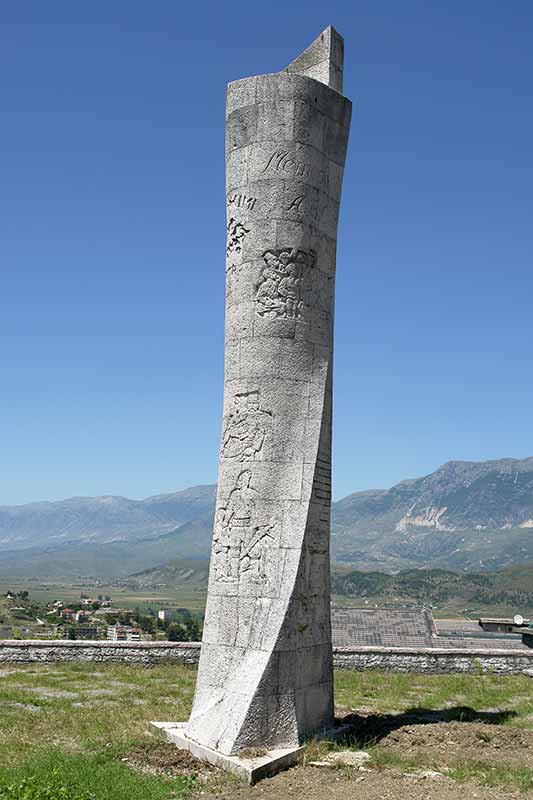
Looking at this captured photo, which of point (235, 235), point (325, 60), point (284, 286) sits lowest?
point (284, 286)

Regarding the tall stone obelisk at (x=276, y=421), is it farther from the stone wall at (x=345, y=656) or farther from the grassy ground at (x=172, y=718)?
the stone wall at (x=345, y=656)

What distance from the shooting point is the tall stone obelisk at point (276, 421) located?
1155 centimetres

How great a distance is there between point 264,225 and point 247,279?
2.95 ft

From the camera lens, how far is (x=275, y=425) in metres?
12.4

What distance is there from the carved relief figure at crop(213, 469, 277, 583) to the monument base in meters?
2.31

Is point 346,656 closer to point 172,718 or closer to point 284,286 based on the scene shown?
point 172,718

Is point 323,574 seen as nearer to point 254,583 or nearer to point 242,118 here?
point 254,583

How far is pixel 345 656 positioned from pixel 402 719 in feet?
26.3

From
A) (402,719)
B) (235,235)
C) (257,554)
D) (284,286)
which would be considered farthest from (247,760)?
(235,235)

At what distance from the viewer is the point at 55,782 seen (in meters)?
9.27

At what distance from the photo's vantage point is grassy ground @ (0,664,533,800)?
973 centimetres

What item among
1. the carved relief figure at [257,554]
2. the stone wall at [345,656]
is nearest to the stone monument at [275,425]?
the carved relief figure at [257,554]

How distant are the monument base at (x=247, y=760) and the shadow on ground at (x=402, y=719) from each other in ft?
3.94

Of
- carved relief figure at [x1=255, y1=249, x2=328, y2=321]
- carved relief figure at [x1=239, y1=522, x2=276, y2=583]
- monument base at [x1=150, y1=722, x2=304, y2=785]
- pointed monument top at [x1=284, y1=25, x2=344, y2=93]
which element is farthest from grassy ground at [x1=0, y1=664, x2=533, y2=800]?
pointed monument top at [x1=284, y1=25, x2=344, y2=93]
